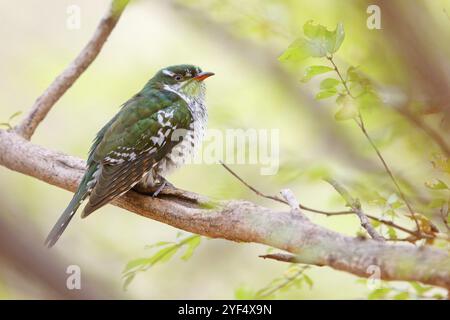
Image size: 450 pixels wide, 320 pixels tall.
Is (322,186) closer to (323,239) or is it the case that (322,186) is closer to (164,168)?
(164,168)

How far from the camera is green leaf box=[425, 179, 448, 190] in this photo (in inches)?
69.6

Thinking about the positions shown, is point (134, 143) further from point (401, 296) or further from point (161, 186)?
point (401, 296)

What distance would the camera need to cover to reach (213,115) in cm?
247

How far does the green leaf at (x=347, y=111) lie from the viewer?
71.6 inches

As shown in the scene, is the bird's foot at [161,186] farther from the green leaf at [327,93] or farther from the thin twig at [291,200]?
the green leaf at [327,93]

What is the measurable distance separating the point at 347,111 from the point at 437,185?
1.06 feet

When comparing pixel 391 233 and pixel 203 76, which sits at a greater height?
pixel 203 76

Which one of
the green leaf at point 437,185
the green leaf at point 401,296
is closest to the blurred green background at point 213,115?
the green leaf at point 437,185

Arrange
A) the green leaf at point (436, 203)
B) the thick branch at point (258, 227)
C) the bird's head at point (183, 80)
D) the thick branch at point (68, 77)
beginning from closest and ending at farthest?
the thick branch at point (258, 227) < the green leaf at point (436, 203) < the thick branch at point (68, 77) < the bird's head at point (183, 80)

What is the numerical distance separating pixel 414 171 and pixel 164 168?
1.85 meters

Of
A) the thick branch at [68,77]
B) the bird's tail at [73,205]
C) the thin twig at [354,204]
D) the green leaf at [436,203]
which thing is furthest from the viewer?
the thick branch at [68,77]

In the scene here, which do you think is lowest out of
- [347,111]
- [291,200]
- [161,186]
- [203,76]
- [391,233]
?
[161,186]

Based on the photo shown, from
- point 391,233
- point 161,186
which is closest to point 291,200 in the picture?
point 391,233

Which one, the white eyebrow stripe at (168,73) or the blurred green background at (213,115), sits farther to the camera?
the white eyebrow stripe at (168,73)
